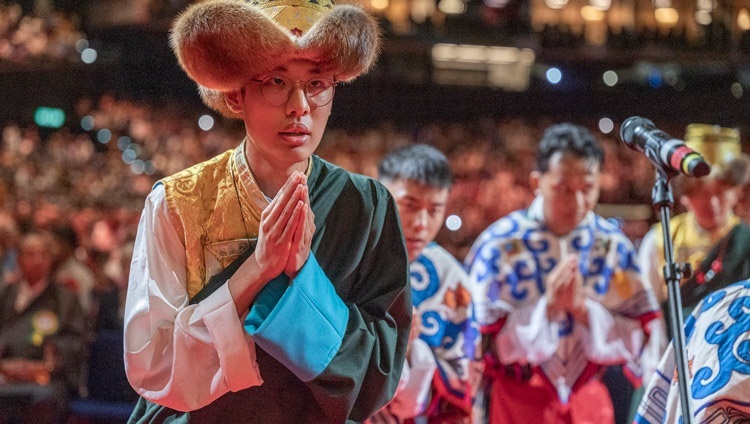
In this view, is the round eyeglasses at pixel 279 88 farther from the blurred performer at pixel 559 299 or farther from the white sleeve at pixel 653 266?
the white sleeve at pixel 653 266

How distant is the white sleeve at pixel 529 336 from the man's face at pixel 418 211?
0.46 meters

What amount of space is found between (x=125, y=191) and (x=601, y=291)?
7.02 metres

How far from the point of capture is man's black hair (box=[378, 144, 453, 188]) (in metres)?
2.98

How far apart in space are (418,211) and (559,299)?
1.85 feet

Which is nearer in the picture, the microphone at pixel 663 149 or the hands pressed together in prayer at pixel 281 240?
the hands pressed together in prayer at pixel 281 240

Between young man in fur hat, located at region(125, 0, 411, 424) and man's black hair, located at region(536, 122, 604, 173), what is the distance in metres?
1.52

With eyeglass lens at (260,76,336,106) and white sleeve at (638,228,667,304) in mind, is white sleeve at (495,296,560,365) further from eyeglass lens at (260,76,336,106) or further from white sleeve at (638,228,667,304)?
eyeglass lens at (260,76,336,106)

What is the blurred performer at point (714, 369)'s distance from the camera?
1.77 metres

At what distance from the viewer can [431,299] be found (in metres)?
3.03

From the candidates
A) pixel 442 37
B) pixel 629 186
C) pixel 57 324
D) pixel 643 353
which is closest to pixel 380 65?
pixel 442 37

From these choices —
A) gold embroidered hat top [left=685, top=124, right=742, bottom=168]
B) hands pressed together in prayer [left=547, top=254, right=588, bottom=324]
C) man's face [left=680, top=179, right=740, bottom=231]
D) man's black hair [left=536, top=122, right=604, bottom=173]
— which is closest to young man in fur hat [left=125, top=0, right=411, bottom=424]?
hands pressed together in prayer [left=547, top=254, right=588, bottom=324]

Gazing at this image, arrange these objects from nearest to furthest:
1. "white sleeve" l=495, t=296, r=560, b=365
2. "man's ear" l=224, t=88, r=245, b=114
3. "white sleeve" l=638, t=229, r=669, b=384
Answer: "man's ear" l=224, t=88, r=245, b=114 < "white sleeve" l=495, t=296, r=560, b=365 < "white sleeve" l=638, t=229, r=669, b=384

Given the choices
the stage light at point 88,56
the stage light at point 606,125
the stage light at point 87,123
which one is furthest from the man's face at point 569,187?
the stage light at point 88,56

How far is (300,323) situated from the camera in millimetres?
1633
